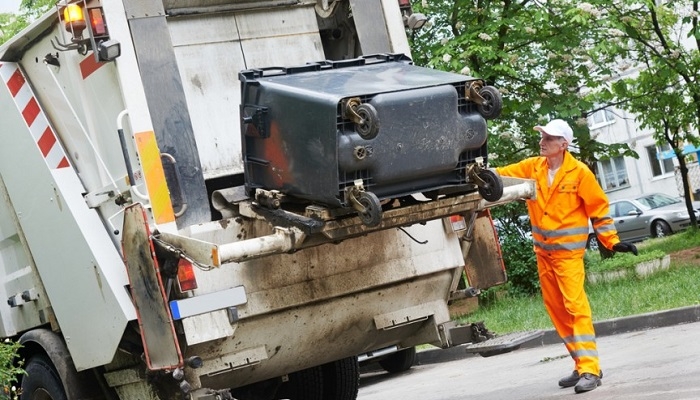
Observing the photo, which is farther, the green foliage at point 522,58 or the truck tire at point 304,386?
the green foliage at point 522,58

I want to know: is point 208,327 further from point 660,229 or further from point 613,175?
point 613,175

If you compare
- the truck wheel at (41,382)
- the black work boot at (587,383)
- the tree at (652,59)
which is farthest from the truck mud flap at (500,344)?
the tree at (652,59)

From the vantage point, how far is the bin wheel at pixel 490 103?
17.8 ft

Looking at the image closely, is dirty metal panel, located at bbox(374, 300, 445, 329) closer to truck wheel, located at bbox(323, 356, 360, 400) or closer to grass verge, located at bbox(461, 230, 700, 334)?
truck wheel, located at bbox(323, 356, 360, 400)

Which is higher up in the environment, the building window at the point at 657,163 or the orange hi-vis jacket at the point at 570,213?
the building window at the point at 657,163

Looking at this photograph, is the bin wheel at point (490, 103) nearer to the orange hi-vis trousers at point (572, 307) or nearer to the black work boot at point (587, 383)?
the orange hi-vis trousers at point (572, 307)

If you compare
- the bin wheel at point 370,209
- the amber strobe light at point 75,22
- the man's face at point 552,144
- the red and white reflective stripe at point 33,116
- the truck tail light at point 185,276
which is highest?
the amber strobe light at point 75,22

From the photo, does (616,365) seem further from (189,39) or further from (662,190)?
(662,190)

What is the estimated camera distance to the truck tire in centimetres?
729

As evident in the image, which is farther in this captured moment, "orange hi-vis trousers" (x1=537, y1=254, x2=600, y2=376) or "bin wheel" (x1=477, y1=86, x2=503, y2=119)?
"orange hi-vis trousers" (x1=537, y1=254, x2=600, y2=376)

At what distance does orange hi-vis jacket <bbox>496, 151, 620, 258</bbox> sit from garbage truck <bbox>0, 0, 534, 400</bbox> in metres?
0.61

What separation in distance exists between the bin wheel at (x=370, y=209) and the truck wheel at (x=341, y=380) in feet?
8.05

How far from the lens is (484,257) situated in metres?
6.71

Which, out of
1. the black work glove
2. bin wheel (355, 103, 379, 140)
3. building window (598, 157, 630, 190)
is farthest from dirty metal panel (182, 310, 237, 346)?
building window (598, 157, 630, 190)
